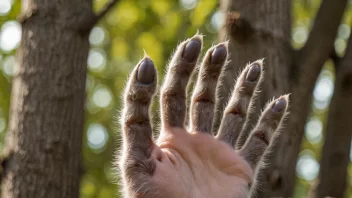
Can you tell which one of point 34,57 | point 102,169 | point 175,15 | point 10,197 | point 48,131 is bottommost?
point 102,169

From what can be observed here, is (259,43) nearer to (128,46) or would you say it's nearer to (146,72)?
(146,72)

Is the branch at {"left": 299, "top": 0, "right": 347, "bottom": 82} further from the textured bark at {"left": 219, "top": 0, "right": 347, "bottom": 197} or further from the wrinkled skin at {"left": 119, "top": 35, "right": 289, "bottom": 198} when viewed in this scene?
the wrinkled skin at {"left": 119, "top": 35, "right": 289, "bottom": 198}

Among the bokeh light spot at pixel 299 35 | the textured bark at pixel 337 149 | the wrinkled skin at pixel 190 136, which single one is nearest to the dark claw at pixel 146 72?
the wrinkled skin at pixel 190 136

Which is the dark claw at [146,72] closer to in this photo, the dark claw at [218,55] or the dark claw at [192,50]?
the dark claw at [192,50]

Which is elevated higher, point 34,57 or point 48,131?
point 34,57

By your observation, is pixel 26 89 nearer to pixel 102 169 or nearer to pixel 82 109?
pixel 82 109

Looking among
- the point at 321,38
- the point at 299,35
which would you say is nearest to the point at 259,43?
the point at 321,38

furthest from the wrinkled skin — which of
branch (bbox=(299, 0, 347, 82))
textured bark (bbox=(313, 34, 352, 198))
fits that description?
Answer: textured bark (bbox=(313, 34, 352, 198))

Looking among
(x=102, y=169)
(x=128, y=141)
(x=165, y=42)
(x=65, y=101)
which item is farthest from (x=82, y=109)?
(x=102, y=169)

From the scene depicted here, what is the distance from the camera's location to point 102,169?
955 cm

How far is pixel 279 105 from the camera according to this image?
2719mm

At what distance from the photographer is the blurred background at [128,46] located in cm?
453

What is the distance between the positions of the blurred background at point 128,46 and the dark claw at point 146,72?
24.5 inches

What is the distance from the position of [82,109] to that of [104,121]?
6.79 m
